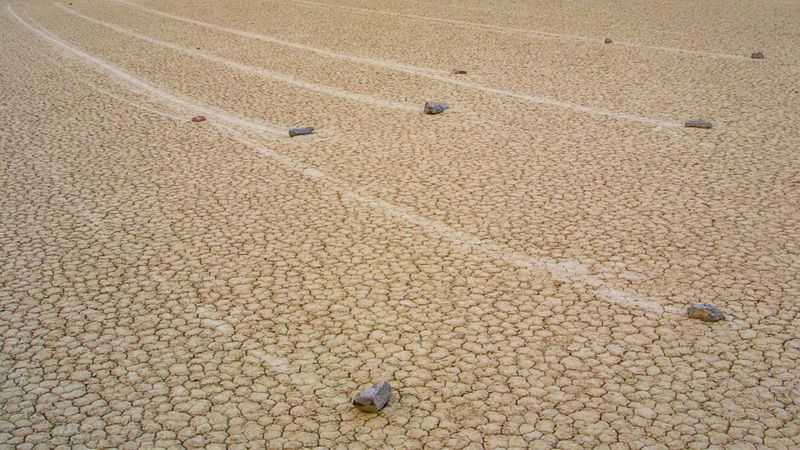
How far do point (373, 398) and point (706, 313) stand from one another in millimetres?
2094

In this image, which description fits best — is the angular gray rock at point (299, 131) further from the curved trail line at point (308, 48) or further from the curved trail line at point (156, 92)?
the curved trail line at point (308, 48)

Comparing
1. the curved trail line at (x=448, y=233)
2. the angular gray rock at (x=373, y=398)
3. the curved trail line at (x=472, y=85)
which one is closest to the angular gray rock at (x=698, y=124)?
the curved trail line at (x=472, y=85)

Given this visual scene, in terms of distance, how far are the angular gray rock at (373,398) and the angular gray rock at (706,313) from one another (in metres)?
1.95

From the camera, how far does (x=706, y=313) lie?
5012mm

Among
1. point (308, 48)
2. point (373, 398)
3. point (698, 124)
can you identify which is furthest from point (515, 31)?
point (373, 398)

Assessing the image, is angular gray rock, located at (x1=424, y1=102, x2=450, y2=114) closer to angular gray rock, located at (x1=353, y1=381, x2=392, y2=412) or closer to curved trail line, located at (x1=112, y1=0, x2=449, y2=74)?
curved trail line, located at (x1=112, y1=0, x2=449, y2=74)

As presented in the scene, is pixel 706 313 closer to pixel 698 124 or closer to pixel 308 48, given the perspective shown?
pixel 698 124

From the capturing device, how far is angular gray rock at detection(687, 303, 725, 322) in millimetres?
4996

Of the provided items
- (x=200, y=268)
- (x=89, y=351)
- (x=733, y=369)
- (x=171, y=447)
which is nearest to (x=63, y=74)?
(x=200, y=268)

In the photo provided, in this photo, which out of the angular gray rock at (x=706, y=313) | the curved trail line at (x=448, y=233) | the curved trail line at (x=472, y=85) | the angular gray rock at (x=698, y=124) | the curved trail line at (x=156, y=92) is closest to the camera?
the angular gray rock at (x=706, y=313)

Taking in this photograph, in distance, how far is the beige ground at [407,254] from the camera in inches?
170

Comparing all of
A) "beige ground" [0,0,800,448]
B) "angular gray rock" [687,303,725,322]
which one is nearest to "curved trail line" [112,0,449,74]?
"beige ground" [0,0,800,448]

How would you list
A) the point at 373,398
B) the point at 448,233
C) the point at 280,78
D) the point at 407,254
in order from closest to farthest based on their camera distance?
the point at 373,398, the point at 407,254, the point at 448,233, the point at 280,78

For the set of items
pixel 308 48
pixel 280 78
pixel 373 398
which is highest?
pixel 373 398
